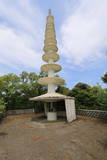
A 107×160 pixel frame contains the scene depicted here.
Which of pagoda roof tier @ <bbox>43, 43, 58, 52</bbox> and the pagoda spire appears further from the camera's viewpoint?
pagoda roof tier @ <bbox>43, 43, 58, 52</bbox>

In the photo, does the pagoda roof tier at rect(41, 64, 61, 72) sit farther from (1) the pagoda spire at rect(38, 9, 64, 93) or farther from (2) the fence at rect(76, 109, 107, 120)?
(2) the fence at rect(76, 109, 107, 120)

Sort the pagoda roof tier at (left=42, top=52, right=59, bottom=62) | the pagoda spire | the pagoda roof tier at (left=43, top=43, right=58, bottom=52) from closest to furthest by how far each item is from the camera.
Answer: the pagoda spire < the pagoda roof tier at (left=42, top=52, right=59, bottom=62) < the pagoda roof tier at (left=43, top=43, right=58, bottom=52)

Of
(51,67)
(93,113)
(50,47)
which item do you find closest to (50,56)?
(50,47)

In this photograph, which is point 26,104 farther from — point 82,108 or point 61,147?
point 61,147

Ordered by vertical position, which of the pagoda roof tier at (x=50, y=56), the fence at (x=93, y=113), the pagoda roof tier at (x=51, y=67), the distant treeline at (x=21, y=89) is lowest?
the fence at (x=93, y=113)

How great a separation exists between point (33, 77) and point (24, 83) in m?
2.20

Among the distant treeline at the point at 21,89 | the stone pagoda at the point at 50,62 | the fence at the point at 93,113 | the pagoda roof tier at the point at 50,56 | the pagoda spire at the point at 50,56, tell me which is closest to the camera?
the fence at the point at 93,113

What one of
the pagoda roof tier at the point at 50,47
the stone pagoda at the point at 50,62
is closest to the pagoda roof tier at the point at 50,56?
the stone pagoda at the point at 50,62

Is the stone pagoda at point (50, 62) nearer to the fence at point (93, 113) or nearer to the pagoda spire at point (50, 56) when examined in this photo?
the pagoda spire at point (50, 56)

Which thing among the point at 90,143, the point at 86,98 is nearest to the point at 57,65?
the point at 86,98

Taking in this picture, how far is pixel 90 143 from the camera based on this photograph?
6617 mm

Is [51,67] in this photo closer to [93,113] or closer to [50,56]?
[50,56]

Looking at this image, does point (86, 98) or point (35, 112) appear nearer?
point (86, 98)

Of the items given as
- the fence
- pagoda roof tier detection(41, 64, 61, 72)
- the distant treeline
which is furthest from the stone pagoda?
the distant treeline
